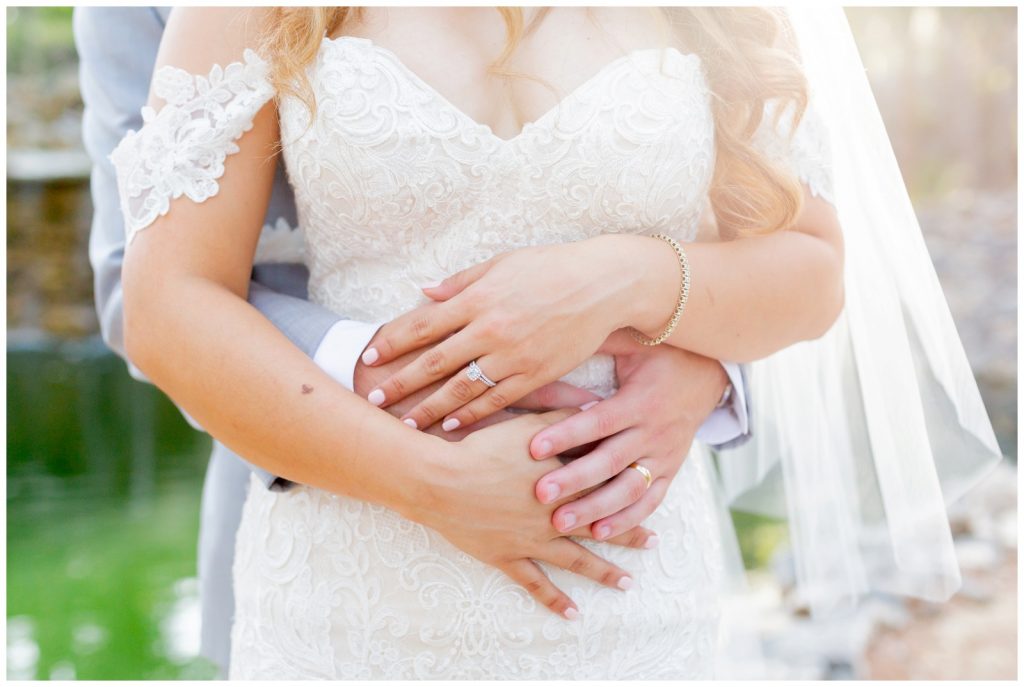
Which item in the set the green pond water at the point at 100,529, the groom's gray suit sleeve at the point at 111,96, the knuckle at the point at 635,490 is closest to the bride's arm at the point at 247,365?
the knuckle at the point at 635,490

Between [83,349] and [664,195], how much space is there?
918cm

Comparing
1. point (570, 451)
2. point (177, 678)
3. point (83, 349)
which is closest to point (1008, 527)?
point (177, 678)

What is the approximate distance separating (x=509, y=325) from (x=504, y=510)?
→ 0.84 feet

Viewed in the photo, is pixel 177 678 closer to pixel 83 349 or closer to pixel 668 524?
pixel 668 524

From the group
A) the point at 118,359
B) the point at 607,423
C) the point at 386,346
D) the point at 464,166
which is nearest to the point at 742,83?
the point at 464,166

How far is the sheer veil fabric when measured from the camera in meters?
1.78

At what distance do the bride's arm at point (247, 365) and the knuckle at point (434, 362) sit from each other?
9 cm

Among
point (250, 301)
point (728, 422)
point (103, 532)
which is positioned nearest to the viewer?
point (250, 301)

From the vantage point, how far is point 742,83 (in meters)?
1.50

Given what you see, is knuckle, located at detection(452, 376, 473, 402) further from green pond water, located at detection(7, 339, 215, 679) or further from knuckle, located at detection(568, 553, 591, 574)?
green pond water, located at detection(7, 339, 215, 679)

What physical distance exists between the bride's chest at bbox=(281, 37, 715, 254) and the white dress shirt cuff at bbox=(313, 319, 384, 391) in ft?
0.45

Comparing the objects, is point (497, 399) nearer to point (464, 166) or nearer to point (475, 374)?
point (475, 374)

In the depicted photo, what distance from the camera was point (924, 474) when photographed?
183cm

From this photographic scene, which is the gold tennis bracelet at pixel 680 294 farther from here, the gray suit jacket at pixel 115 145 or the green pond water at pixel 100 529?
the green pond water at pixel 100 529
